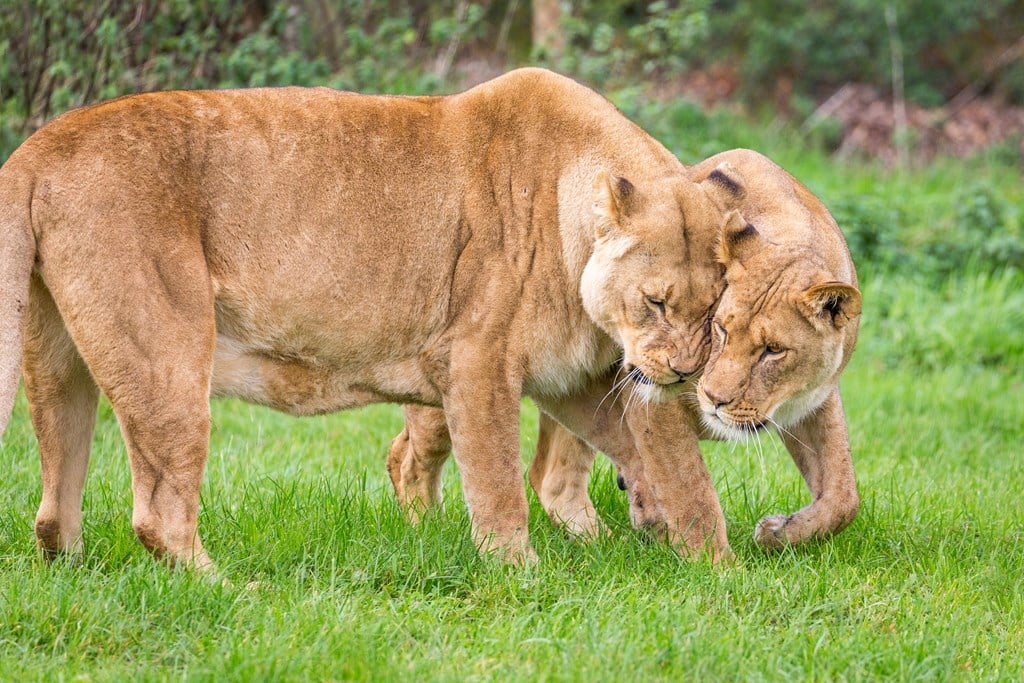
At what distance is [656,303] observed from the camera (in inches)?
186

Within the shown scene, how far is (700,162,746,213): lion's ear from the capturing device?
4.98 metres

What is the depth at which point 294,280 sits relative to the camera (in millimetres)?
4688

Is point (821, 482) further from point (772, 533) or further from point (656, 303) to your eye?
point (656, 303)

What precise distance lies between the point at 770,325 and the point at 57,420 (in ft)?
8.04

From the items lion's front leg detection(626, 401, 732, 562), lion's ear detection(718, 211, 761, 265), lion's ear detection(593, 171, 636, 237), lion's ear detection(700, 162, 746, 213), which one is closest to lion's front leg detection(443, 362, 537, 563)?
lion's front leg detection(626, 401, 732, 562)

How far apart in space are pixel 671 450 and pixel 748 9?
13.1 meters

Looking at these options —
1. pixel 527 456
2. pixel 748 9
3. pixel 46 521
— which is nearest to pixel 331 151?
pixel 46 521

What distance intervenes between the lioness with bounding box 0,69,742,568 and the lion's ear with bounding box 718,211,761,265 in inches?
3.2

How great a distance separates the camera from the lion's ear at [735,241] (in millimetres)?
4730

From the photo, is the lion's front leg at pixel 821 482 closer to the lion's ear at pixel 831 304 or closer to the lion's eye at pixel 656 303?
the lion's ear at pixel 831 304

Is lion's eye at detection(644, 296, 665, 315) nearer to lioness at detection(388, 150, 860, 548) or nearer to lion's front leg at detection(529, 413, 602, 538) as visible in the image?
lioness at detection(388, 150, 860, 548)

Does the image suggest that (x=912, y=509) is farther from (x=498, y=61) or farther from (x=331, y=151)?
(x=498, y=61)

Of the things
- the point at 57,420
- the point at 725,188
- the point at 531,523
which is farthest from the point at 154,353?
the point at 725,188

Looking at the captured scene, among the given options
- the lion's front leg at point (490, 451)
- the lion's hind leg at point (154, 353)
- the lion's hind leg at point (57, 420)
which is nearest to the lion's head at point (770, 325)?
the lion's front leg at point (490, 451)
